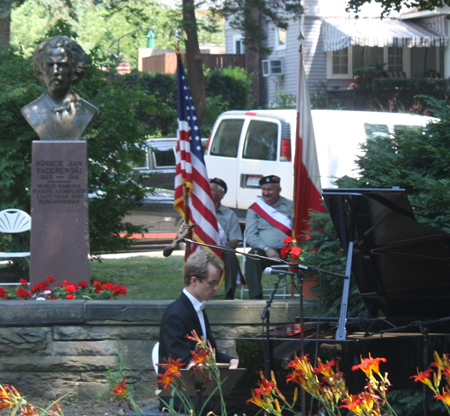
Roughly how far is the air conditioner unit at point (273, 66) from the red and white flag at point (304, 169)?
21.0 meters

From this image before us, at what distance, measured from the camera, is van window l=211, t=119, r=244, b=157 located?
13.0 metres

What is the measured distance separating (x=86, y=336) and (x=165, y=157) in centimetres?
952

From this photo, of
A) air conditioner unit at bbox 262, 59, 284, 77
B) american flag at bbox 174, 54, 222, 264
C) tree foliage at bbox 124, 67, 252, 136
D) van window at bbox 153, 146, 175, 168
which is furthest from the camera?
tree foliage at bbox 124, 67, 252, 136

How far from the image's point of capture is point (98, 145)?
30.0 ft

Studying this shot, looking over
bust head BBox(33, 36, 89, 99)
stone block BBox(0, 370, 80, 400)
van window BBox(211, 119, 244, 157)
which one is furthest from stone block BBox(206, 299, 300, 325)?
van window BBox(211, 119, 244, 157)

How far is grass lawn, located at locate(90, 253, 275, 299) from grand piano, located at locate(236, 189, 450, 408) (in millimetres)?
3359

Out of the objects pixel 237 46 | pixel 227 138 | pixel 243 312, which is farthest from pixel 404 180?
pixel 237 46

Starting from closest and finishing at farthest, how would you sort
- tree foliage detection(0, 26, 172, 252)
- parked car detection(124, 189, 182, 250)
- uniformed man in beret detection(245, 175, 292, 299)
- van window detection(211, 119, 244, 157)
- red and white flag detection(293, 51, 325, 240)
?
1. red and white flag detection(293, 51, 325, 240)
2. uniformed man in beret detection(245, 175, 292, 299)
3. tree foliage detection(0, 26, 172, 252)
4. van window detection(211, 119, 244, 157)
5. parked car detection(124, 189, 182, 250)

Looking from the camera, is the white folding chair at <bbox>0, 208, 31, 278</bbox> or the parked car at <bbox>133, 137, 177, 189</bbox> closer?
the white folding chair at <bbox>0, 208, 31, 278</bbox>

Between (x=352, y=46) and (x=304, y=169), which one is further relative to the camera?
(x=352, y=46)

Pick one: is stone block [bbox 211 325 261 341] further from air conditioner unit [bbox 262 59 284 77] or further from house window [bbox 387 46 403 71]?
air conditioner unit [bbox 262 59 284 77]

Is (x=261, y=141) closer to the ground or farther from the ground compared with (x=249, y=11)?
closer to the ground

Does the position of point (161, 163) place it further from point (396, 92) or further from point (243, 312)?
point (396, 92)

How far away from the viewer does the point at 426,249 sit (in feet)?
13.9
